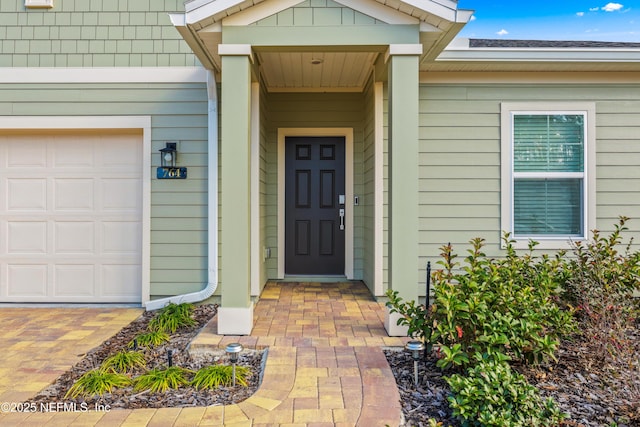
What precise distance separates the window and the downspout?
3.06 meters

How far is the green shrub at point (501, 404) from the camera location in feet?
6.83

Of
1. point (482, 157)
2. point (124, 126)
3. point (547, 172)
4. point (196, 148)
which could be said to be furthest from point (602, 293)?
point (124, 126)

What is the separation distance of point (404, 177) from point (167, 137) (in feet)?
8.72

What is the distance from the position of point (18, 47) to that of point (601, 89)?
245 inches

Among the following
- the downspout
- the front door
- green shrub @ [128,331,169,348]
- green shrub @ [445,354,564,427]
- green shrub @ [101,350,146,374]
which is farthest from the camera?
the front door

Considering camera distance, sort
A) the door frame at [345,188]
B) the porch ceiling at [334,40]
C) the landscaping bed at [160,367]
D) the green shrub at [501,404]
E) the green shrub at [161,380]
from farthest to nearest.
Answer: the door frame at [345,188] → the porch ceiling at [334,40] → the green shrub at [161,380] → the landscaping bed at [160,367] → the green shrub at [501,404]

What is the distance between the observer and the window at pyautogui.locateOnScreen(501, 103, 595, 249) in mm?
4707

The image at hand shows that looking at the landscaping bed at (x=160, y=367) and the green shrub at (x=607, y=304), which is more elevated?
the green shrub at (x=607, y=304)

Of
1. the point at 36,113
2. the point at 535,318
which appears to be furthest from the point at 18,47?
the point at 535,318

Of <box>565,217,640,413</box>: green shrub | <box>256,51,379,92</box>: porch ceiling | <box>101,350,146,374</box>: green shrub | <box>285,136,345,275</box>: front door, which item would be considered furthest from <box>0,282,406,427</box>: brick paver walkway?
<box>256,51,379,92</box>: porch ceiling

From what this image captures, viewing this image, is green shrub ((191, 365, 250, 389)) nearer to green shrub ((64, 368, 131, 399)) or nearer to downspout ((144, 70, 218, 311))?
green shrub ((64, 368, 131, 399))

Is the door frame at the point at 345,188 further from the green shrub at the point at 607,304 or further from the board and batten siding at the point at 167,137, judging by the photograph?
the green shrub at the point at 607,304

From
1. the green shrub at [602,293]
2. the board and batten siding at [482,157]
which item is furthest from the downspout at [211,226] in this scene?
the green shrub at [602,293]

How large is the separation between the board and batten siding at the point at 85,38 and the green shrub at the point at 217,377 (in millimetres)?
3311
